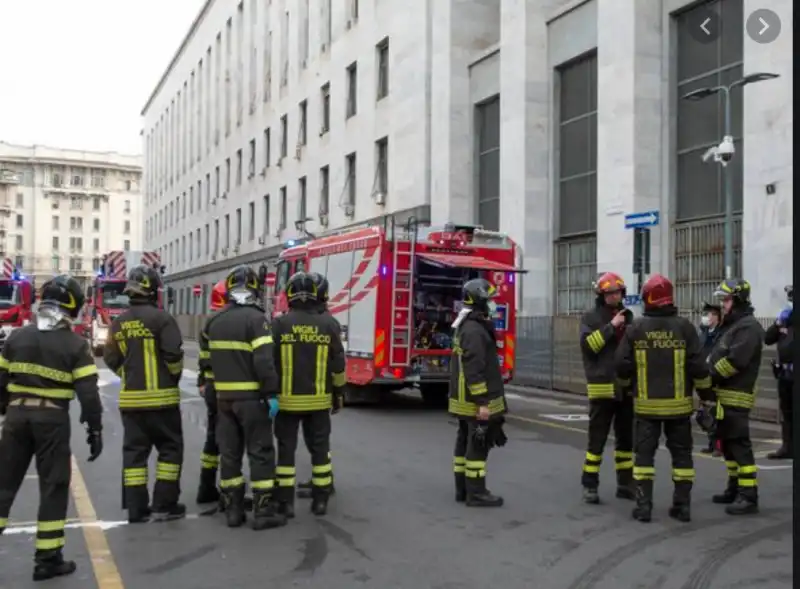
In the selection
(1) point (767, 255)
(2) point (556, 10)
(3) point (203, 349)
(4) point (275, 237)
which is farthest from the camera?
(4) point (275, 237)

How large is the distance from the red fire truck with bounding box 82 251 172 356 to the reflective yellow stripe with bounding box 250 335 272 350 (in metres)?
21.1

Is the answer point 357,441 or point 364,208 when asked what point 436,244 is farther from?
point 364,208

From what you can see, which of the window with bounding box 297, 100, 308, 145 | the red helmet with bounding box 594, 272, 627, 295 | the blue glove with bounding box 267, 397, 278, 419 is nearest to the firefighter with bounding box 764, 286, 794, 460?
the red helmet with bounding box 594, 272, 627, 295

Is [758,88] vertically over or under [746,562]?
over

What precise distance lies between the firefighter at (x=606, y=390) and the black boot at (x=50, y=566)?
4186 millimetres

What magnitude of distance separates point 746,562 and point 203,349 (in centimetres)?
438

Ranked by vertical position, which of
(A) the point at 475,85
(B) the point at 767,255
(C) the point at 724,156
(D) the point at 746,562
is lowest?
(D) the point at 746,562

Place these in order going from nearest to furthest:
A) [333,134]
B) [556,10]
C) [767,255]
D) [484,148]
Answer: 1. [767,255]
2. [556,10]
3. [484,148]
4. [333,134]

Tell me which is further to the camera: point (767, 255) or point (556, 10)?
point (556, 10)

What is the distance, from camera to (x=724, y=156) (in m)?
14.7

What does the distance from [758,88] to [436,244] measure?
659 centimetres

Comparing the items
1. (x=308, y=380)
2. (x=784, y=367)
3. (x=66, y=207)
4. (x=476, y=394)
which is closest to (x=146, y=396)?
(x=308, y=380)

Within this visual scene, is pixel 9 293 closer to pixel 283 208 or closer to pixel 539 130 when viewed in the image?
pixel 539 130

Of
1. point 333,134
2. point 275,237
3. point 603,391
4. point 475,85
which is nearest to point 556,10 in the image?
point 475,85
